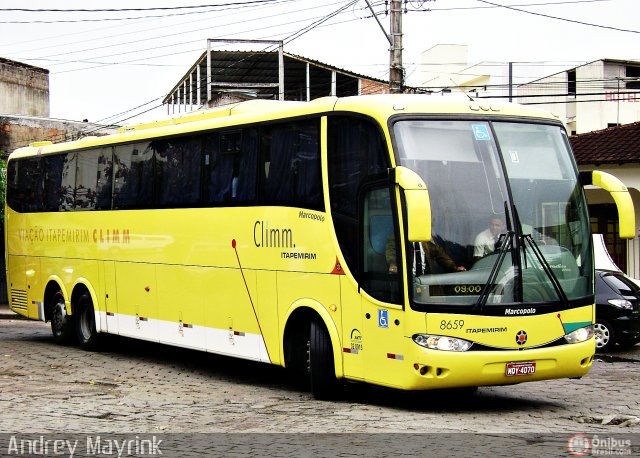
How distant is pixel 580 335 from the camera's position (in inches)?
468

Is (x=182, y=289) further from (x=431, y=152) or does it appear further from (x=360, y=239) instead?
(x=431, y=152)

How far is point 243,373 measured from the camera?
15930 mm

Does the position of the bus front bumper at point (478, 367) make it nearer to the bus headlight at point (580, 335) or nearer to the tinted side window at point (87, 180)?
the bus headlight at point (580, 335)

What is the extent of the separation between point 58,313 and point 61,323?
0.23 m

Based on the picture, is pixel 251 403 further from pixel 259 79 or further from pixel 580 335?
pixel 259 79

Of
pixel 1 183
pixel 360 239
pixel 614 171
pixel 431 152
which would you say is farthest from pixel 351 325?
pixel 1 183

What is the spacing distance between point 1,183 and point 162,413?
2205cm

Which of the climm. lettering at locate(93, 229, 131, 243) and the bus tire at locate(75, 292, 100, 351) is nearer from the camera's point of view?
the climm. lettering at locate(93, 229, 131, 243)

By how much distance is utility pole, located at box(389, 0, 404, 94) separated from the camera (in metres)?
24.2

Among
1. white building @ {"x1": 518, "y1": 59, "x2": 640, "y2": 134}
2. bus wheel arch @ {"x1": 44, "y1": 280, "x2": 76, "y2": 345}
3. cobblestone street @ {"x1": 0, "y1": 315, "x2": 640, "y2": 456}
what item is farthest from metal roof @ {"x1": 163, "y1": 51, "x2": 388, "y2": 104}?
cobblestone street @ {"x1": 0, "y1": 315, "x2": 640, "y2": 456}

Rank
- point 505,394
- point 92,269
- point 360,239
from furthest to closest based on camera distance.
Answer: point 92,269 → point 505,394 → point 360,239

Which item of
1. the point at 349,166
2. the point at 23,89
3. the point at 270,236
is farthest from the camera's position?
the point at 23,89

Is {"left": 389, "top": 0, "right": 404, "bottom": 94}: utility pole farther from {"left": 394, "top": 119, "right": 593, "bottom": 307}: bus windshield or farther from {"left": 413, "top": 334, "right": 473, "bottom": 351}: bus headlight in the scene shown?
{"left": 413, "top": 334, "right": 473, "bottom": 351}: bus headlight

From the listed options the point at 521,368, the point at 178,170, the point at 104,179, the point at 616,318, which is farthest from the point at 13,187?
the point at 521,368
